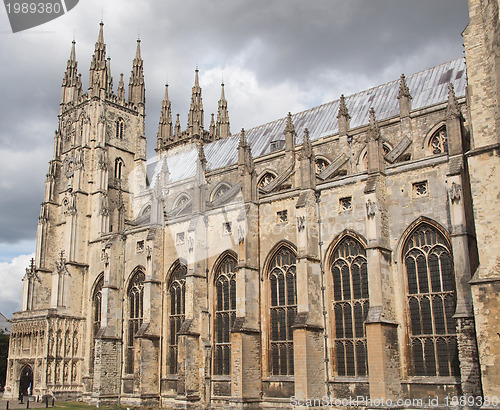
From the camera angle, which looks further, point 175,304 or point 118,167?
point 118,167

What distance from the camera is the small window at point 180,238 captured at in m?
32.0

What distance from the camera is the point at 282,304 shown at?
26656 millimetres

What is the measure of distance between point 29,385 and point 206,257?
67.9 ft

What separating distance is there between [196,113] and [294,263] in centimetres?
3007

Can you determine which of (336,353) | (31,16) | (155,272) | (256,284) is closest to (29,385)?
(155,272)

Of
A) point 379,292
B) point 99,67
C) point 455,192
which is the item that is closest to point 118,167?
point 99,67

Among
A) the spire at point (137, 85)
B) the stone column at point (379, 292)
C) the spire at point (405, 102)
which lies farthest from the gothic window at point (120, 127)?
the stone column at point (379, 292)

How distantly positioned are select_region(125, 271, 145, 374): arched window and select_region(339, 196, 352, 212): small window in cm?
1561

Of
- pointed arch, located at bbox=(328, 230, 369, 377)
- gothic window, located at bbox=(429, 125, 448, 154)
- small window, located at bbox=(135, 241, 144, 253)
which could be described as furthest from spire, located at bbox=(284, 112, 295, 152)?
small window, located at bbox=(135, 241, 144, 253)

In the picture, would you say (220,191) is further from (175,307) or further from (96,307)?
(96,307)

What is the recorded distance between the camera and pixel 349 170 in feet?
102

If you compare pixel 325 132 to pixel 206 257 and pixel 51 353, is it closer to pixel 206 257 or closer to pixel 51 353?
pixel 206 257

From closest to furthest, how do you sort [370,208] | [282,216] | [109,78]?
[370,208] < [282,216] < [109,78]

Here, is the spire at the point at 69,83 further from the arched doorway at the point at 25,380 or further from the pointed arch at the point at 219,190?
the arched doorway at the point at 25,380
